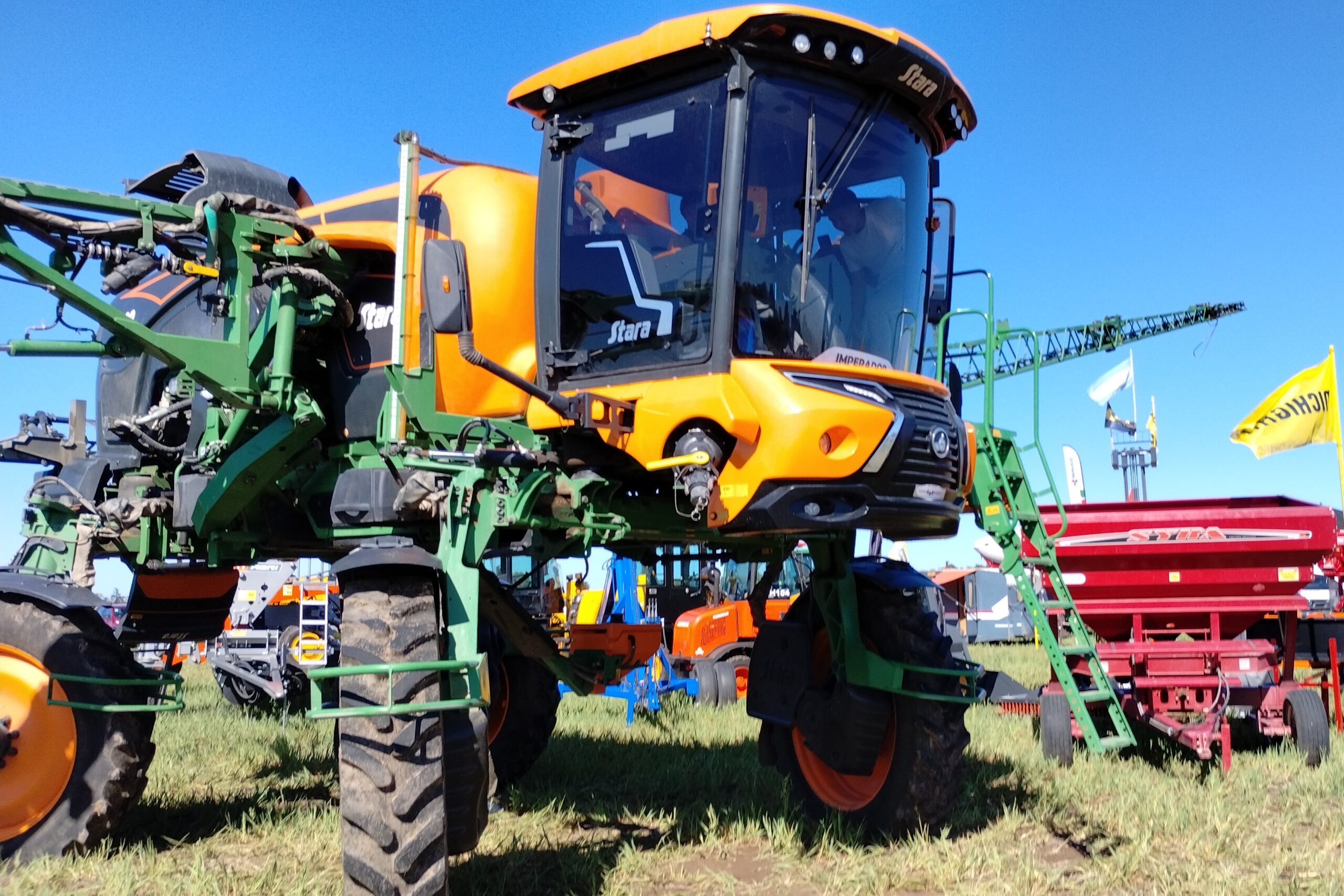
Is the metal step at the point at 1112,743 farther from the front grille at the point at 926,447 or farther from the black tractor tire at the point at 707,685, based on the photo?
the black tractor tire at the point at 707,685

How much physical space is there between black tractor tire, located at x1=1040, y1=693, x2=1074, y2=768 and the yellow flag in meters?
7.01

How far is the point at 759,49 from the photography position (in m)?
4.58

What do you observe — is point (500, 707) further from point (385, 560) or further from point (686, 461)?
point (686, 461)

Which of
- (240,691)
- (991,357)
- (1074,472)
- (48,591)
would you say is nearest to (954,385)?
(991,357)

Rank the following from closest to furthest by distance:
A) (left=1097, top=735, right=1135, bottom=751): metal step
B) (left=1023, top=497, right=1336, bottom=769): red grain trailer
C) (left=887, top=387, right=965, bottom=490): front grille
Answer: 1. (left=887, top=387, right=965, bottom=490): front grille
2. (left=1097, top=735, right=1135, bottom=751): metal step
3. (left=1023, top=497, right=1336, bottom=769): red grain trailer

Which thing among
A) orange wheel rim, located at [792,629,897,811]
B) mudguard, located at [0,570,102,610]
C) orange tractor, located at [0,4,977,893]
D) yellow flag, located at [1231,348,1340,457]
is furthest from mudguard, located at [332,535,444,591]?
yellow flag, located at [1231,348,1340,457]

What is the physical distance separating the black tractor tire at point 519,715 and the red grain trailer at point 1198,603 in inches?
137

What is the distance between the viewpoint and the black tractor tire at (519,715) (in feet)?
23.1

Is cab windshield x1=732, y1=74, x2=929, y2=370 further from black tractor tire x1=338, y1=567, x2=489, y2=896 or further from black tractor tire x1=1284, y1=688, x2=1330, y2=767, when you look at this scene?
black tractor tire x1=1284, y1=688, x2=1330, y2=767

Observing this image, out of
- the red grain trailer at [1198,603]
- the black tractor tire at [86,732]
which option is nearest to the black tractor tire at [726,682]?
the red grain trailer at [1198,603]

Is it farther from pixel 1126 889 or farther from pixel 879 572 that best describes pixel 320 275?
pixel 1126 889

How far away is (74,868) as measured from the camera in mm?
5066

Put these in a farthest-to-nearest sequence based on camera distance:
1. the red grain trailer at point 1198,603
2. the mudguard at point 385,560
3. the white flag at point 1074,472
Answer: the white flag at point 1074,472, the red grain trailer at point 1198,603, the mudguard at point 385,560

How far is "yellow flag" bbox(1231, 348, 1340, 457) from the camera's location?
1262cm
